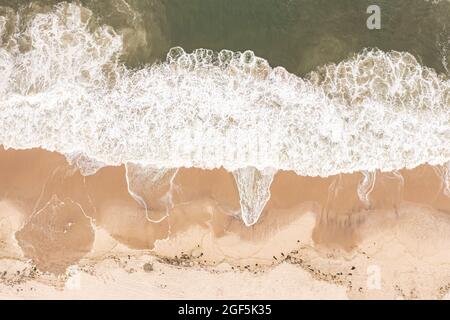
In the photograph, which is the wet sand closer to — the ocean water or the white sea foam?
the ocean water

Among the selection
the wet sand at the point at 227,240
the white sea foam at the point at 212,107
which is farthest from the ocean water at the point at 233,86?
the wet sand at the point at 227,240

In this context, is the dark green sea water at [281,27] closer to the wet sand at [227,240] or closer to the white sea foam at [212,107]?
the white sea foam at [212,107]

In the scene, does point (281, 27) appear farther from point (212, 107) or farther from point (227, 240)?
point (227, 240)

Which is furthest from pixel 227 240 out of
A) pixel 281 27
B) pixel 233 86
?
pixel 281 27

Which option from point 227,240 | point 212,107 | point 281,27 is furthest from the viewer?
point 281,27

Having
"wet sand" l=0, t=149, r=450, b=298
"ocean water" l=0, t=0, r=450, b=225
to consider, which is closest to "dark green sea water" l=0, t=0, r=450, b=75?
"ocean water" l=0, t=0, r=450, b=225
